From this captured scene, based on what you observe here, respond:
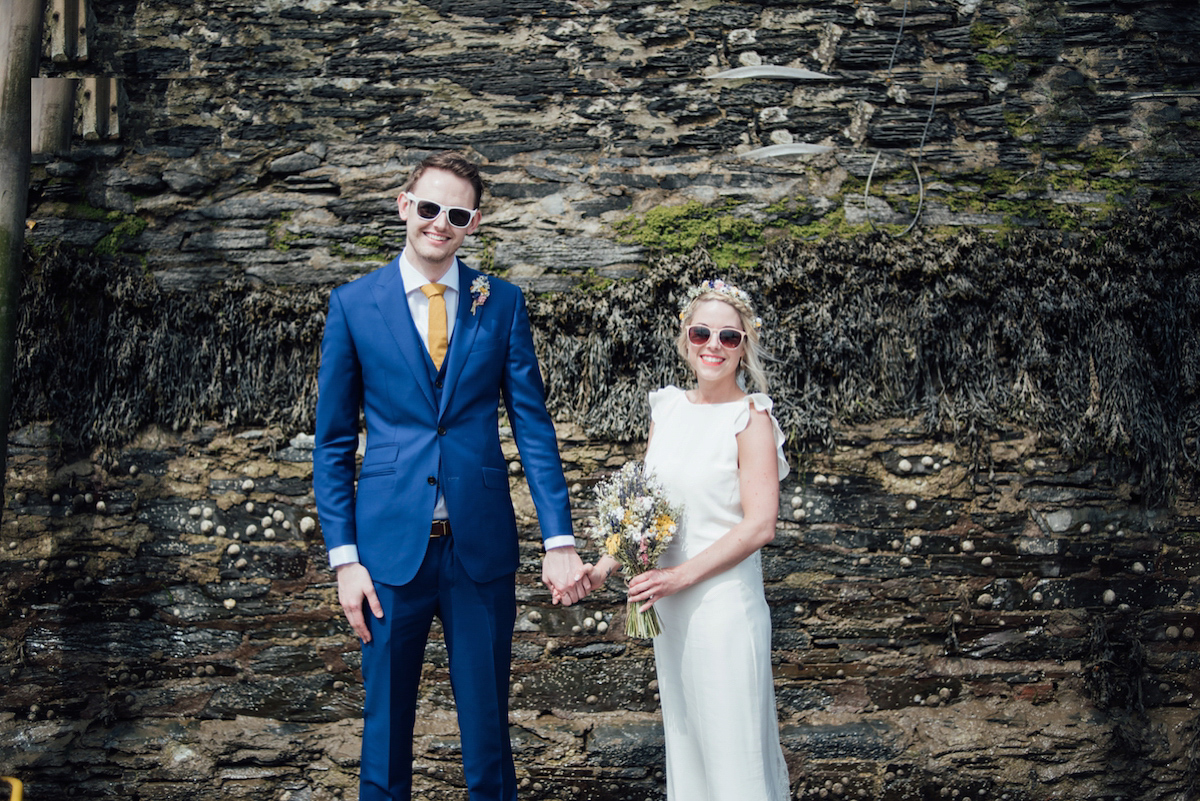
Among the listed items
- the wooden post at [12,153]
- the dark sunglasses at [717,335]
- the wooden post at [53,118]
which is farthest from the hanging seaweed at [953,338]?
the wooden post at [53,118]

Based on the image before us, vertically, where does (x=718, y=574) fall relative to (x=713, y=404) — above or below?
below

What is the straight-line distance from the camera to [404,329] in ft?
8.68

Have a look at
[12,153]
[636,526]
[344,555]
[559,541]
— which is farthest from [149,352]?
[636,526]

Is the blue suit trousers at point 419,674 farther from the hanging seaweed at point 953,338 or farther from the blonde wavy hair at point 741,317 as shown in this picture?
the hanging seaweed at point 953,338

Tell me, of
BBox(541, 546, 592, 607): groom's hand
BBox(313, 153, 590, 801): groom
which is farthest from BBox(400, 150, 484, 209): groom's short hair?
BBox(541, 546, 592, 607): groom's hand

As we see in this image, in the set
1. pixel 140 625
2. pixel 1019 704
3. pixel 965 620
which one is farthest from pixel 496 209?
pixel 1019 704

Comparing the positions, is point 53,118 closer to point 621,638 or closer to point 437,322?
→ point 437,322

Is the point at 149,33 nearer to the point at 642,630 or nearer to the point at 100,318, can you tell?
the point at 100,318

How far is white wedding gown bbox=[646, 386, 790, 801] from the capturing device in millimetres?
2623

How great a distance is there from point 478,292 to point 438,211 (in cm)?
32

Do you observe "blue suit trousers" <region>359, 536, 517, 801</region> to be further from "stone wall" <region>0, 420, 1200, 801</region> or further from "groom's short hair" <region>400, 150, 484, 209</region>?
"stone wall" <region>0, 420, 1200, 801</region>

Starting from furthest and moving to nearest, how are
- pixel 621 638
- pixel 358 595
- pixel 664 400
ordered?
pixel 621 638
pixel 664 400
pixel 358 595

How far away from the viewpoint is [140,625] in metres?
4.33

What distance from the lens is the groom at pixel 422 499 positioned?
2.55 meters
